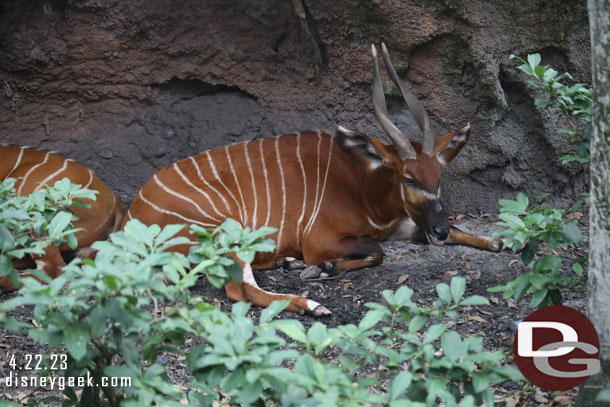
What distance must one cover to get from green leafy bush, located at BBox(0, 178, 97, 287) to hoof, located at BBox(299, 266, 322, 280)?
201cm

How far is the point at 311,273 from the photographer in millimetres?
4938

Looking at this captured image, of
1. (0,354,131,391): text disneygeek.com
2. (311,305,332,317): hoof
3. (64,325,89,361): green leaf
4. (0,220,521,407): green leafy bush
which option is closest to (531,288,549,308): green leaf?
(0,220,521,407): green leafy bush

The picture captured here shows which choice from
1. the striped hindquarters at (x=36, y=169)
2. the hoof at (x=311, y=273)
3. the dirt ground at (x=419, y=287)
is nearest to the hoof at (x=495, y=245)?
the dirt ground at (x=419, y=287)

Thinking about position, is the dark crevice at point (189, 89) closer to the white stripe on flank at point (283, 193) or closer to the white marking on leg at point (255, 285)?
the white stripe on flank at point (283, 193)

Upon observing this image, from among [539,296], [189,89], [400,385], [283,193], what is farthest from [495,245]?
[400,385]

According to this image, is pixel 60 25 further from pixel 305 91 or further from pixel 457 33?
pixel 457 33

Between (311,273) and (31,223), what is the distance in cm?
248

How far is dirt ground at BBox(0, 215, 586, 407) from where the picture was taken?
384 centimetres

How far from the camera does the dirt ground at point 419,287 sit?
384cm

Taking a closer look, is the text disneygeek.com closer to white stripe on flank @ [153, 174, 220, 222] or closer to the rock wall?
white stripe on flank @ [153, 174, 220, 222]

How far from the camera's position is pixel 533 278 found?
302 centimetres

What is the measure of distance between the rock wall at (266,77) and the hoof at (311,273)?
127 centimetres

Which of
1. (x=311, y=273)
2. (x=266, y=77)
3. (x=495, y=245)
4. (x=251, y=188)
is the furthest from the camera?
(x=266, y=77)

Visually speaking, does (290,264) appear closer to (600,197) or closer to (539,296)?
(539,296)
